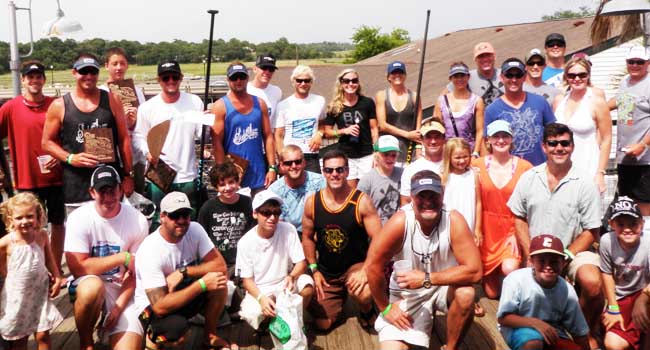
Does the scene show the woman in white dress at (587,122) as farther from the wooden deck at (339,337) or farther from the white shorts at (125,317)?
the white shorts at (125,317)

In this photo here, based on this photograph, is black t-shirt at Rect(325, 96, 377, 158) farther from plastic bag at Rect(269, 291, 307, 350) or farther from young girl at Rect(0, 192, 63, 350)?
young girl at Rect(0, 192, 63, 350)

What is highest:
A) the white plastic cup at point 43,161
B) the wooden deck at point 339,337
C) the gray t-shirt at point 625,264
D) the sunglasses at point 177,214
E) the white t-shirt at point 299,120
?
the white t-shirt at point 299,120

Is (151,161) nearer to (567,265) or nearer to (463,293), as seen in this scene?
(463,293)

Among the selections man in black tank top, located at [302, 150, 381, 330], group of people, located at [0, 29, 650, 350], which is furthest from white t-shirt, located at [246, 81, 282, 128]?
man in black tank top, located at [302, 150, 381, 330]

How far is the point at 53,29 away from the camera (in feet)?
38.6

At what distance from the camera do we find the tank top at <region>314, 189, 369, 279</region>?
4.62 meters

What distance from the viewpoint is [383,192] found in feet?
17.0

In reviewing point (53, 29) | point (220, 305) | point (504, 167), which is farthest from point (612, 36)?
point (220, 305)

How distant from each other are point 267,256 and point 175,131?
149 cm

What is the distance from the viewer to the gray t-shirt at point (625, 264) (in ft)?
13.1

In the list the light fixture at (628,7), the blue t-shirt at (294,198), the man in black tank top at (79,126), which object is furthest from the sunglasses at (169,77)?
the light fixture at (628,7)

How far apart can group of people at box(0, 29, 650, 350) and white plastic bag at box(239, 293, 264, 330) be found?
73mm

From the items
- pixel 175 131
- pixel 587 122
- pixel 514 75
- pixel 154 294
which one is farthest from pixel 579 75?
pixel 154 294

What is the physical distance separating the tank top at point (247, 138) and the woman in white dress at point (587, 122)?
2492 mm
